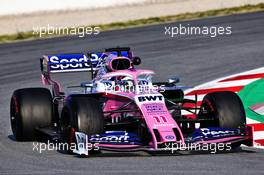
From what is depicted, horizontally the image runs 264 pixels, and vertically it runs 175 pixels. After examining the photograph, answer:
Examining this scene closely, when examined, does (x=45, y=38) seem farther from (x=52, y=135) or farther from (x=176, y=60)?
(x=52, y=135)

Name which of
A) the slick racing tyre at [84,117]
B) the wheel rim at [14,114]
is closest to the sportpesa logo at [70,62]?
the wheel rim at [14,114]

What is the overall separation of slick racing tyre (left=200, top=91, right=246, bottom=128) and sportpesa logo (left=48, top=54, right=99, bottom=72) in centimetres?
276

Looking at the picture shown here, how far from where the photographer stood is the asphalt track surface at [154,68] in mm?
10945

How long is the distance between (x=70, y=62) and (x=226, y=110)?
10.9 ft

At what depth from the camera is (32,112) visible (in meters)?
13.3

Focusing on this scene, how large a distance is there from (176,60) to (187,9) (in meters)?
6.92
